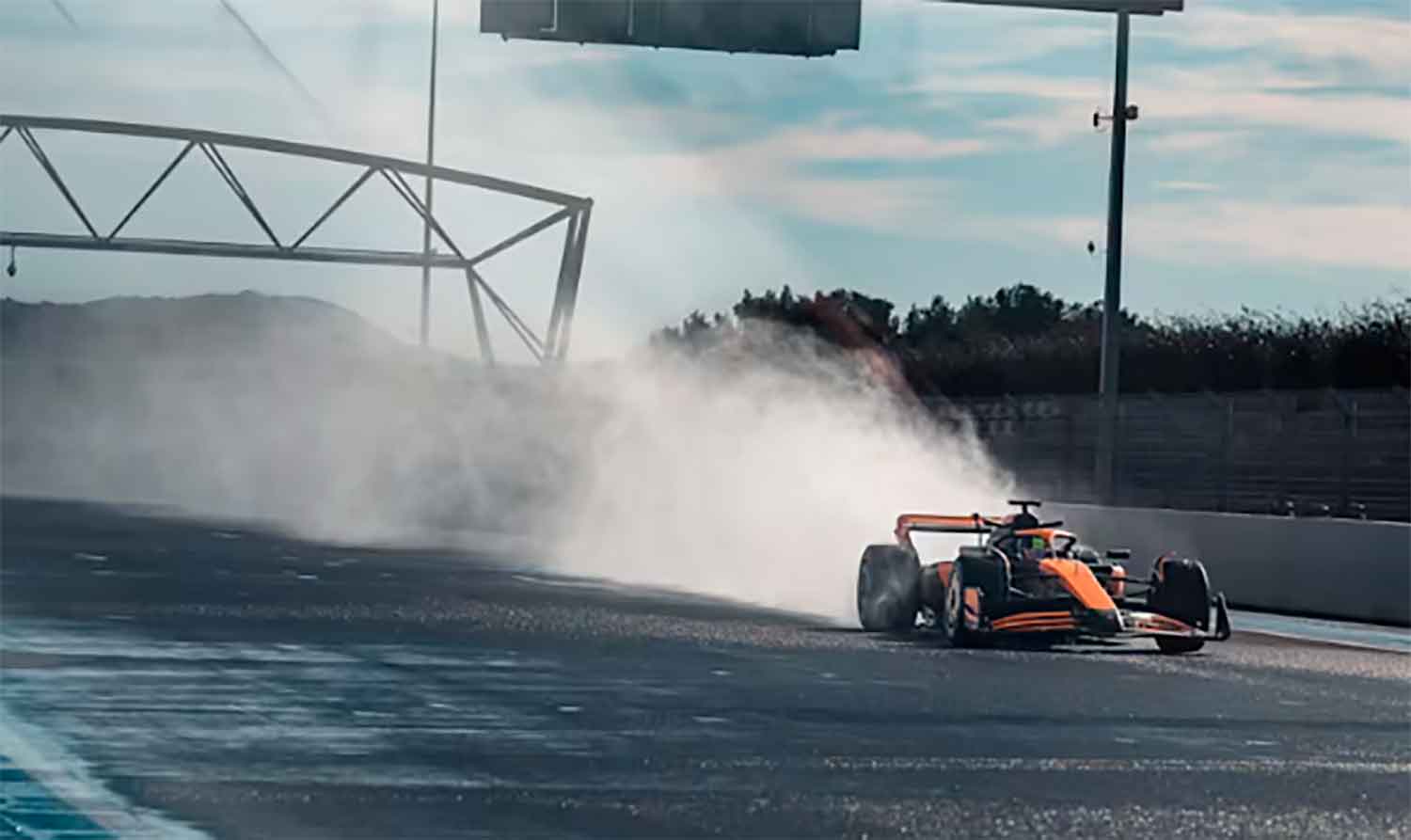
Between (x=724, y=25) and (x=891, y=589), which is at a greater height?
(x=724, y=25)

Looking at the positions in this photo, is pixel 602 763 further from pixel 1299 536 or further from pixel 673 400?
pixel 673 400

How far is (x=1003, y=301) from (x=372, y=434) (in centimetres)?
3633

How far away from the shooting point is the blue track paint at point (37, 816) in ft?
36.7

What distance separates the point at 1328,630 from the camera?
83.6 feet

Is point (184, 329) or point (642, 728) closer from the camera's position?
point (642, 728)

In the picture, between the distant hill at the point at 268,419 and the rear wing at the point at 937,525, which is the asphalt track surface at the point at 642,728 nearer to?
the rear wing at the point at 937,525

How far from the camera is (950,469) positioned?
118 ft

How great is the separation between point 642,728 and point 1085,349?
4380cm

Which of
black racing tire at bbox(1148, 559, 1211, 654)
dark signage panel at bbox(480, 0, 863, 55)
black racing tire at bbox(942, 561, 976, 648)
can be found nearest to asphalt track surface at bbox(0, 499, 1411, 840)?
black racing tire at bbox(942, 561, 976, 648)

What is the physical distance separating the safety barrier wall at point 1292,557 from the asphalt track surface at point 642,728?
11.7 feet

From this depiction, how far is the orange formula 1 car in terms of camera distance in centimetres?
2150

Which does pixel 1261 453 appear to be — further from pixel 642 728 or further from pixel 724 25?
pixel 642 728

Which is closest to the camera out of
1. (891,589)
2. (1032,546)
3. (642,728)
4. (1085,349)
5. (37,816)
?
(37,816)

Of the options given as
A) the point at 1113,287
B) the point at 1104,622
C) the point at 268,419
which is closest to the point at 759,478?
the point at 1113,287
